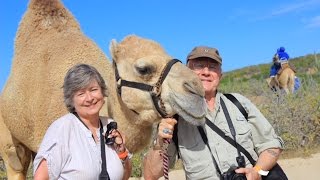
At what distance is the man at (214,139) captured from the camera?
11.7ft

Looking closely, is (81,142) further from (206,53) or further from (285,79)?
(285,79)

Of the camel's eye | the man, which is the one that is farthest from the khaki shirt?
the camel's eye

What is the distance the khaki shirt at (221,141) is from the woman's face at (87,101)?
83 centimetres

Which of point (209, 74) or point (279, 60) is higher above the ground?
point (279, 60)

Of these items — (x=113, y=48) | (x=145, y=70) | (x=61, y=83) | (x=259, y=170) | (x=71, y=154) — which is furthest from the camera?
(x=61, y=83)

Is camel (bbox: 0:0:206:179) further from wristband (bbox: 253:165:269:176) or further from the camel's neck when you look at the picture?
wristband (bbox: 253:165:269:176)

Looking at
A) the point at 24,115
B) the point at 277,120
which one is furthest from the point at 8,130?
the point at 277,120

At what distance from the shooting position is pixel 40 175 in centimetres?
293

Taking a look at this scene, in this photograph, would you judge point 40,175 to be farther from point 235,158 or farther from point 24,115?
point 24,115

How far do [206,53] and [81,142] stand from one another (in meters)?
1.20

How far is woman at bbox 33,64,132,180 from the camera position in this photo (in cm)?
292

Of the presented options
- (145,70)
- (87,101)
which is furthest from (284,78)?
(87,101)

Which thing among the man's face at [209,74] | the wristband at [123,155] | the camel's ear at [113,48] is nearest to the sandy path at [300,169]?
the camel's ear at [113,48]

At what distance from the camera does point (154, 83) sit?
4.06m
